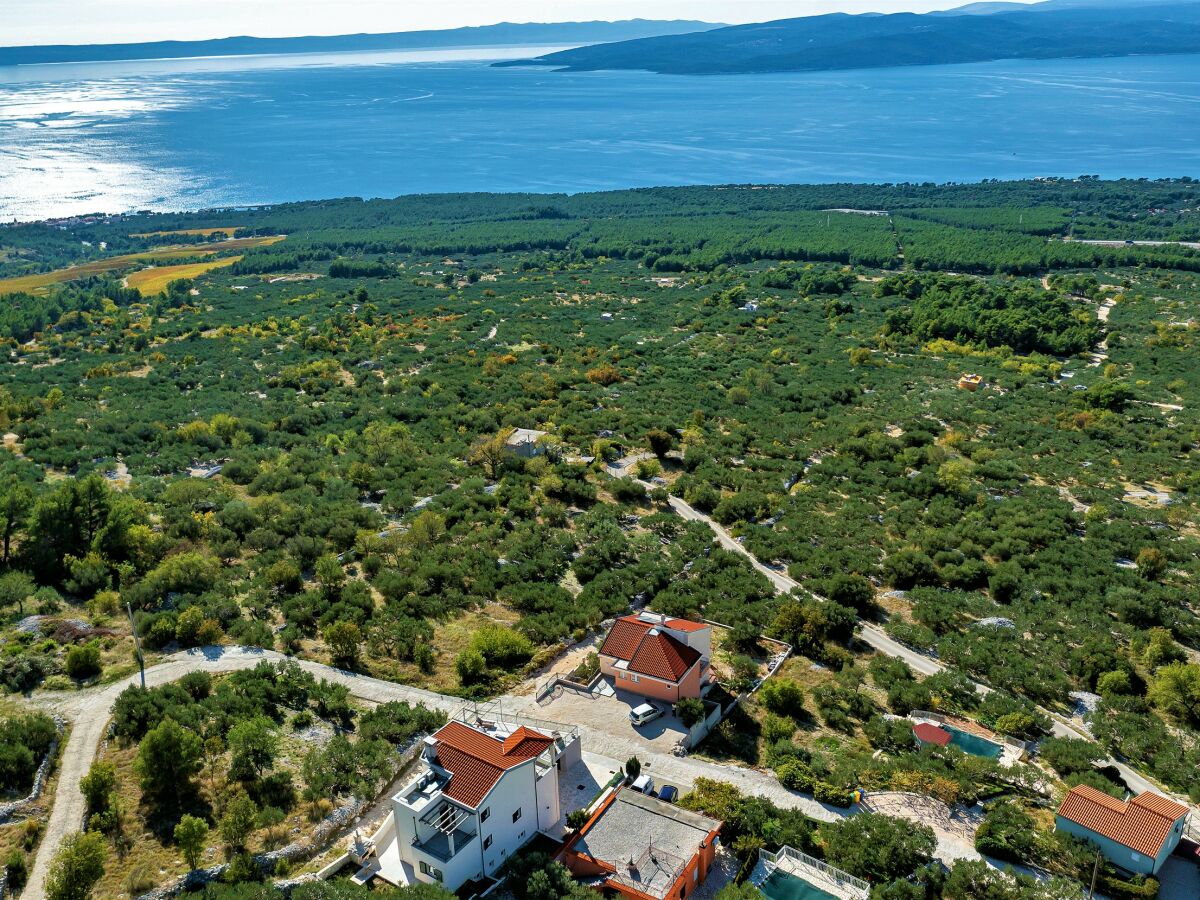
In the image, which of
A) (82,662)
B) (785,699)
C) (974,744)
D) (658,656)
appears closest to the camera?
(974,744)

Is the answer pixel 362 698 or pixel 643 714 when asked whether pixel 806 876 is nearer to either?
pixel 643 714

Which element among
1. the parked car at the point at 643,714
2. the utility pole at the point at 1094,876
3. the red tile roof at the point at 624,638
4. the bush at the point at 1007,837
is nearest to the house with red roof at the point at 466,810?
the parked car at the point at 643,714

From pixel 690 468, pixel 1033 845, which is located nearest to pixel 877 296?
pixel 690 468

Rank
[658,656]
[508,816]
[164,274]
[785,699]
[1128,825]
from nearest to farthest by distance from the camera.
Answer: [1128,825] → [508,816] → [785,699] → [658,656] → [164,274]

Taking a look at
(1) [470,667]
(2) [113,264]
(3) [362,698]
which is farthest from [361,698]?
(2) [113,264]

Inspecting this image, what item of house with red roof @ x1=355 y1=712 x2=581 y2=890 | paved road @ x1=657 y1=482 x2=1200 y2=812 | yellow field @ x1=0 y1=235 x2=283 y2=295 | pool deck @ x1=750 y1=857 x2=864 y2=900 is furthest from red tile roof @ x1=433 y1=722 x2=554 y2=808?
yellow field @ x1=0 y1=235 x2=283 y2=295
